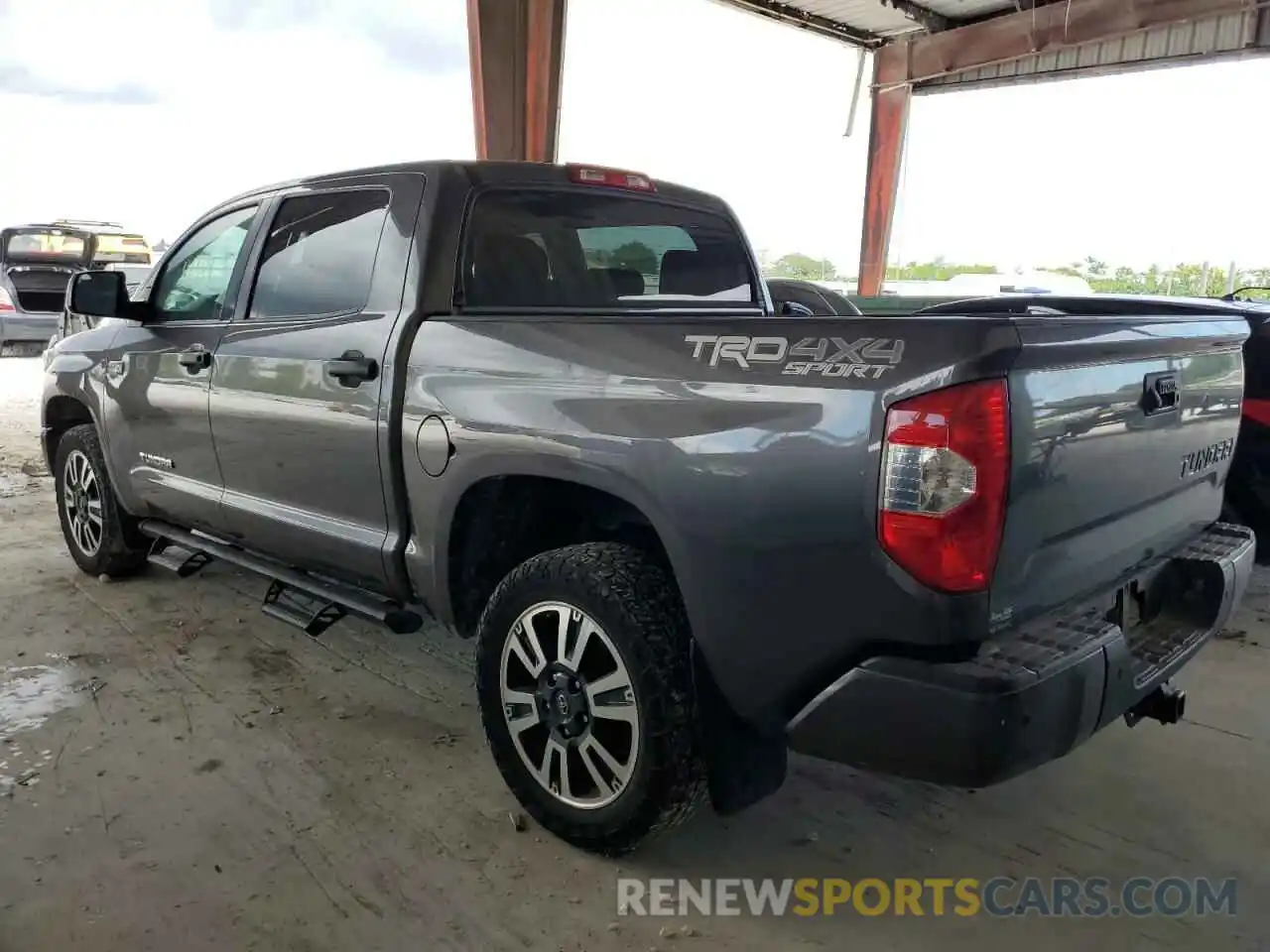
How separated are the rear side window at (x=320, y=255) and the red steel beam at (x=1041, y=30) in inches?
559

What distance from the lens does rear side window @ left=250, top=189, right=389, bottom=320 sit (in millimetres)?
3021

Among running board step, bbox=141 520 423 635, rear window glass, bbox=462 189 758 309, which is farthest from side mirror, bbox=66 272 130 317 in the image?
rear window glass, bbox=462 189 758 309

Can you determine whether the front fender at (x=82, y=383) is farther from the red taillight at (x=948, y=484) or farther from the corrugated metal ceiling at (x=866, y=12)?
the corrugated metal ceiling at (x=866, y=12)

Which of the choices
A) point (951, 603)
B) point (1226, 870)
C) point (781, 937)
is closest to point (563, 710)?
point (781, 937)

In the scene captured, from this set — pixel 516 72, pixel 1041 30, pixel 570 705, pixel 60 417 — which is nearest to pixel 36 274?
pixel 516 72

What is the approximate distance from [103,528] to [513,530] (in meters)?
2.71

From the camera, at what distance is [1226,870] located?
7.93ft

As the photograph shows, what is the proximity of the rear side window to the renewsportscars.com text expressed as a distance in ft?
6.26

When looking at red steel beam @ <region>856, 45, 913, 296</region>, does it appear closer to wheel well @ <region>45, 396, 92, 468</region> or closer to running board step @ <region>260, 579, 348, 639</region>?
wheel well @ <region>45, 396, 92, 468</region>

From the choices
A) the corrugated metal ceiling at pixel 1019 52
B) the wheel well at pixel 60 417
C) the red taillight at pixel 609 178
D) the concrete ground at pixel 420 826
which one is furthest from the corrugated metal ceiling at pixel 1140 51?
the wheel well at pixel 60 417

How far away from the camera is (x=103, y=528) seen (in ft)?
14.8

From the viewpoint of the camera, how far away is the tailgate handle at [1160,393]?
2131 mm

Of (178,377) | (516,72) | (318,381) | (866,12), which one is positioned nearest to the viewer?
(318,381)

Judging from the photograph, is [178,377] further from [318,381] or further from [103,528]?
[103,528]
